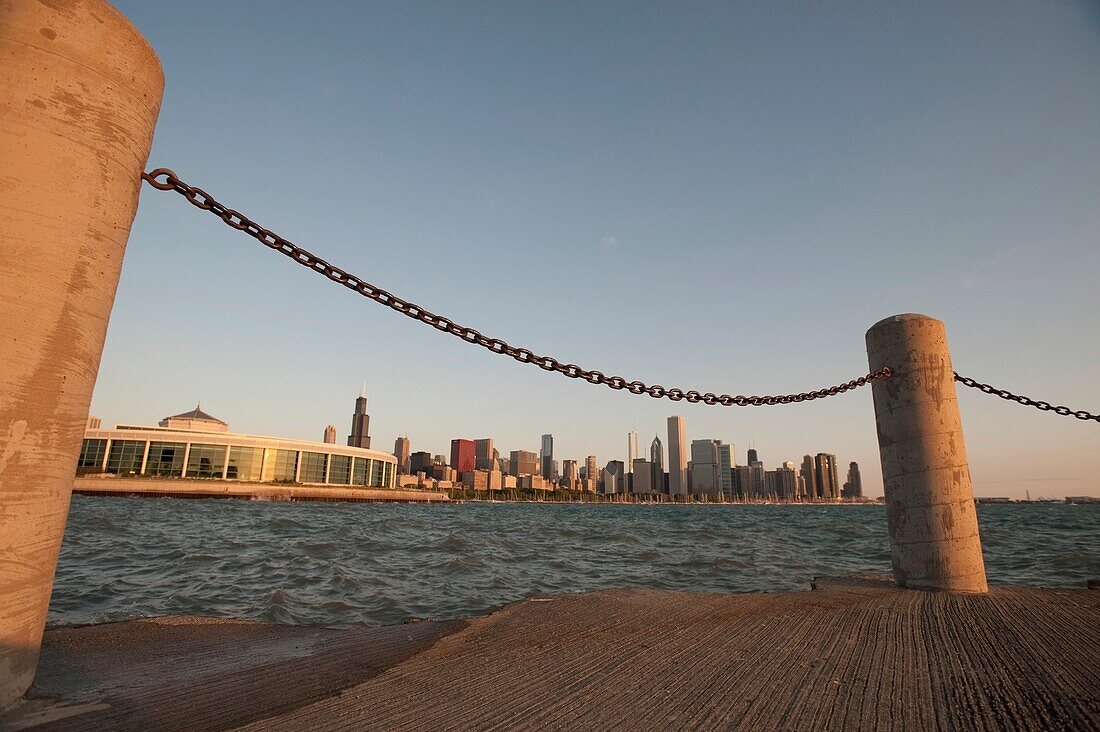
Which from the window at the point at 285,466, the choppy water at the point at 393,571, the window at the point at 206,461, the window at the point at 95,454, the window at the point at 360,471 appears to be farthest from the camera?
the window at the point at 360,471

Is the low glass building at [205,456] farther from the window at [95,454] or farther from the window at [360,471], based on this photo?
the window at [360,471]

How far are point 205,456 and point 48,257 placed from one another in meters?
86.8

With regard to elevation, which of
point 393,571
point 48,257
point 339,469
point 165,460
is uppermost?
point 165,460

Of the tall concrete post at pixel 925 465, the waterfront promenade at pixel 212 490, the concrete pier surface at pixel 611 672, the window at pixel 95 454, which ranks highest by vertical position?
the window at pixel 95 454

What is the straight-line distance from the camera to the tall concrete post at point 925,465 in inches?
215

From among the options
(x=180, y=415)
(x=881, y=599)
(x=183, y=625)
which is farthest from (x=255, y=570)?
(x=180, y=415)

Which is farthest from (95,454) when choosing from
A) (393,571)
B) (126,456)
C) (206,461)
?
(393,571)

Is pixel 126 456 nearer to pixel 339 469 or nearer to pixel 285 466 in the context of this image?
pixel 285 466

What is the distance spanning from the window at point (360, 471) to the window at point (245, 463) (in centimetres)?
1754

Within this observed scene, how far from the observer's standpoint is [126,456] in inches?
2815

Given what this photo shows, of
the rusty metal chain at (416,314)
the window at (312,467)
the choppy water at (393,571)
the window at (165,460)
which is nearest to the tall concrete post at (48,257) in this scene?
the rusty metal chain at (416,314)

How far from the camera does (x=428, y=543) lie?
14.8 metres

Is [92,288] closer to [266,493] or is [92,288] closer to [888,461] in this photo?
[888,461]

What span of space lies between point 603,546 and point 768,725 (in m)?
13.0
